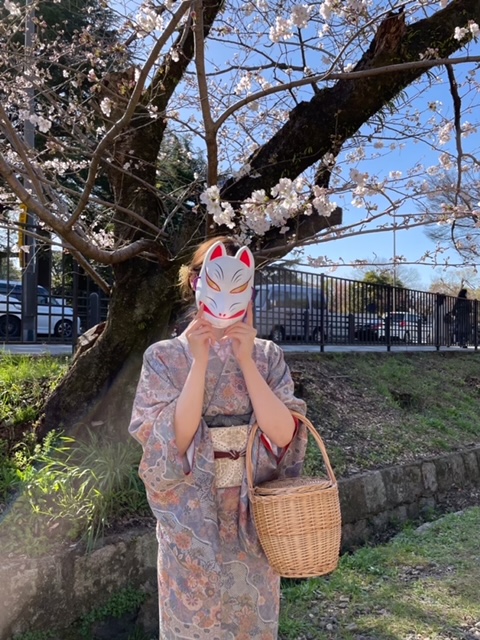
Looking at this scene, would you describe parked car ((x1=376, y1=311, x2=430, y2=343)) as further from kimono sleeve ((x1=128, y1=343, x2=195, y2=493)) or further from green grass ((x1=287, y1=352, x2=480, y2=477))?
kimono sleeve ((x1=128, y1=343, x2=195, y2=493))

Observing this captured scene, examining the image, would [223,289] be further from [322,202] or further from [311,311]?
[311,311]

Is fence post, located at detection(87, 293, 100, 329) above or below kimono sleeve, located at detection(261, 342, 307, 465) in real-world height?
above

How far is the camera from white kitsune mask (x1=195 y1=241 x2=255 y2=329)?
168cm

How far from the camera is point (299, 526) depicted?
1616mm

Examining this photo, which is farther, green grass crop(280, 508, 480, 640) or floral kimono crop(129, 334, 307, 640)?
green grass crop(280, 508, 480, 640)

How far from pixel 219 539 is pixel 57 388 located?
2725 millimetres

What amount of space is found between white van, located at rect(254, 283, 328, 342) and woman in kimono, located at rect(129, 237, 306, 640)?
19.2 feet

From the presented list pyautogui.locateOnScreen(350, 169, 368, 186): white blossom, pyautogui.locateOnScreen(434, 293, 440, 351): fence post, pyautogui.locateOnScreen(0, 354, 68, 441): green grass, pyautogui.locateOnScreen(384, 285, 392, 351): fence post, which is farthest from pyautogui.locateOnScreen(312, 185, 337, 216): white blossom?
pyautogui.locateOnScreen(434, 293, 440, 351): fence post

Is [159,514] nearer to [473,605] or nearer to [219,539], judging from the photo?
[219,539]

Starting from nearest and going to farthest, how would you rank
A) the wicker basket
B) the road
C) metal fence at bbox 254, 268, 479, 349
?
the wicker basket, the road, metal fence at bbox 254, 268, 479, 349

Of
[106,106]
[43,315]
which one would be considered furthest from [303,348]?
[106,106]

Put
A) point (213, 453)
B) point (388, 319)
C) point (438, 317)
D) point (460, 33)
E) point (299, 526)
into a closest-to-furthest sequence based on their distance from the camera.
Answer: point (299, 526)
point (213, 453)
point (460, 33)
point (388, 319)
point (438, 317)

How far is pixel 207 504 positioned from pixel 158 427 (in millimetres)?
283

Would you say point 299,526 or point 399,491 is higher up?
point 299,526
